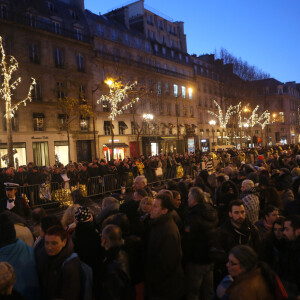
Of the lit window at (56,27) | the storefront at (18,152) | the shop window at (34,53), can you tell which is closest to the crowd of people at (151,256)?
the storefront at (18,152)

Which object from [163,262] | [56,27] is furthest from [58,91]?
[163,262]

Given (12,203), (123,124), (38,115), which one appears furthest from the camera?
(123,124)

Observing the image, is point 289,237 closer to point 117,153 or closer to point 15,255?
point 15,255

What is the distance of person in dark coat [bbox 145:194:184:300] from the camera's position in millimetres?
3523

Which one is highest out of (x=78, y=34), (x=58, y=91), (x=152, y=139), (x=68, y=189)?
(x=78, y=34)

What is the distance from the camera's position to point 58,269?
302 centimetres

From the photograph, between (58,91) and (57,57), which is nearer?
(58,91)

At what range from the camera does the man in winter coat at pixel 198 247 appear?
4.08 meters

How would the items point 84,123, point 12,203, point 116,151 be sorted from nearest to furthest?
point 12,203 < point 84,123 < point 116,151

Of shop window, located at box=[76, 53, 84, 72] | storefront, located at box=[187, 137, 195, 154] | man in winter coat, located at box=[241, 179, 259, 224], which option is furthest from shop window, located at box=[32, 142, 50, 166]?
man in winter coat, located at box=[241, 179, 259, 224]

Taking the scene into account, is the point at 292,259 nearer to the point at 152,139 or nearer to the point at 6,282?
the point at 6,282

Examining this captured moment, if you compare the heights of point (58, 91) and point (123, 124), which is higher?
point (58, 91)

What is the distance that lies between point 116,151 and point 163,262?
1232 inches

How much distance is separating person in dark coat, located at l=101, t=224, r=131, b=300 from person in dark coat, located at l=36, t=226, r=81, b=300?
1.03 ft
